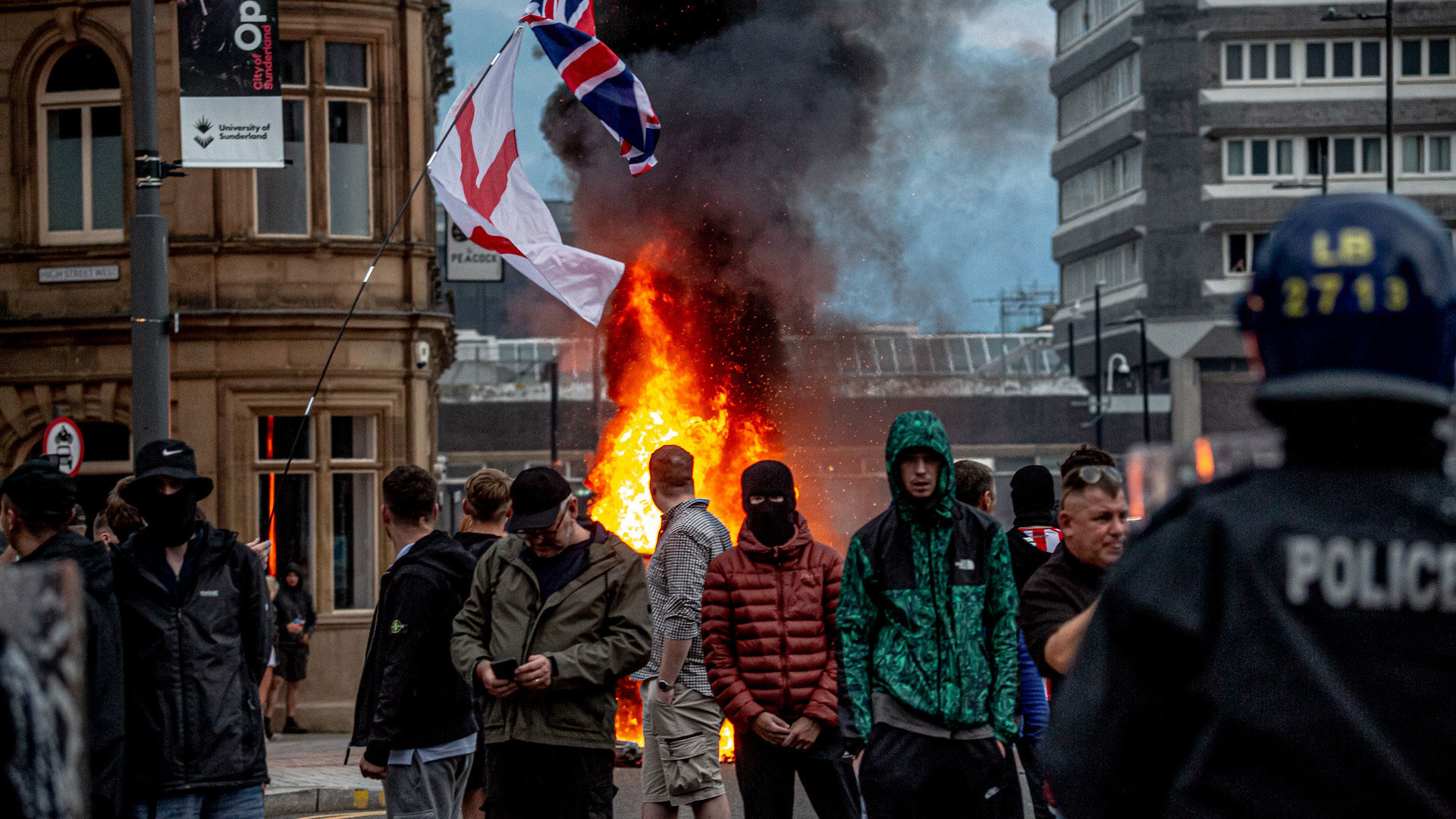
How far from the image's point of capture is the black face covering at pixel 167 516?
18.9ft

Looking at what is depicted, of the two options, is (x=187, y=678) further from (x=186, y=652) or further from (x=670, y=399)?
(x=670, y=399)

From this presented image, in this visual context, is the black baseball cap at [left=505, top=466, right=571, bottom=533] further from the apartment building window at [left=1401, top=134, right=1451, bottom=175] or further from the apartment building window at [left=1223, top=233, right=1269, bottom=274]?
the apartment building window at [left=1401, top=134, right=1451, bottom=175]

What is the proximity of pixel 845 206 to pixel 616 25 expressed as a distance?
4.00 m

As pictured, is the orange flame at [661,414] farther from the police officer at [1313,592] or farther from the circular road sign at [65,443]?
the police officer at [1313,592]

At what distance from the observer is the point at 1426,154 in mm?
61281

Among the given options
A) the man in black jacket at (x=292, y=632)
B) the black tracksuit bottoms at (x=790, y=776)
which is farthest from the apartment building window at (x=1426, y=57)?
the black tracksuit bottoms at (x=790, y=776)

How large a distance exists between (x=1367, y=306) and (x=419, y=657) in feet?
16.9

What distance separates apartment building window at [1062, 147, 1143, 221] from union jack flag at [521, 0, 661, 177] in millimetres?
54804

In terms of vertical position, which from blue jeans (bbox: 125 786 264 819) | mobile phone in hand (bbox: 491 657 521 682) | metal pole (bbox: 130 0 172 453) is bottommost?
blue jeans (bbox: 125 786 264 819)

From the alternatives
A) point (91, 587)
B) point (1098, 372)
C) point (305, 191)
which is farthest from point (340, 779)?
point (1098, 372)

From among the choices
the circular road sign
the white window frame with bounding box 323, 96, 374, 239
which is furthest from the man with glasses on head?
the white window frame with bounding box 323, 96, 374, 239

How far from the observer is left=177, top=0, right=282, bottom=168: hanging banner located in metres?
12.7

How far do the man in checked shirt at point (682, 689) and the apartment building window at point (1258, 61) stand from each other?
194ft

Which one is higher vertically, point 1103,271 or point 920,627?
point 1103,271
